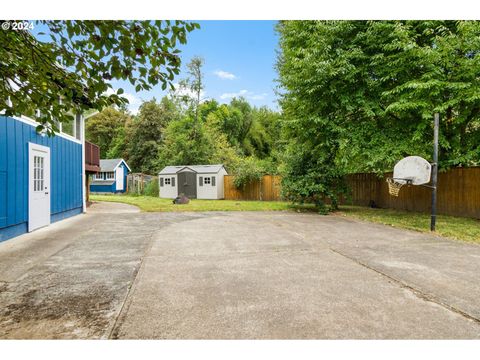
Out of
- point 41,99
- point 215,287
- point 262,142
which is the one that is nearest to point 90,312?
point 215,287

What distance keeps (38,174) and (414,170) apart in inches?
386

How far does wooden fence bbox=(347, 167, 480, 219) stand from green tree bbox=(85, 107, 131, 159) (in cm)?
3417

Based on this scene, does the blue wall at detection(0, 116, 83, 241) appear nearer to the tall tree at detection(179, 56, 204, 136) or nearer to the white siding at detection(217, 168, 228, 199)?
the white siding at detection(217, 168, 228, 199)

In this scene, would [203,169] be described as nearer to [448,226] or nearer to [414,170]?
[414,170]

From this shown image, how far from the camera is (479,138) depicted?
900 centimetres

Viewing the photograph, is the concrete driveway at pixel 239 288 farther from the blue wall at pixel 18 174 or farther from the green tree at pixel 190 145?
the green tree at pixel 190 145

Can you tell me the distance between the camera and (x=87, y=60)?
287cm

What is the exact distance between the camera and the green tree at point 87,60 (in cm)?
272

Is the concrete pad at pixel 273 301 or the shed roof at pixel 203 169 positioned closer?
the concrete pad at pixel 273 301

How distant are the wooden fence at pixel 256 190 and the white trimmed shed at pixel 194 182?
512mm

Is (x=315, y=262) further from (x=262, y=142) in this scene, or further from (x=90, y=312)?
(x=262, y=142)

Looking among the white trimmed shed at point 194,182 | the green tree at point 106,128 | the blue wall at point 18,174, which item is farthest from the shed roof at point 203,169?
the green tree at point 106,128
